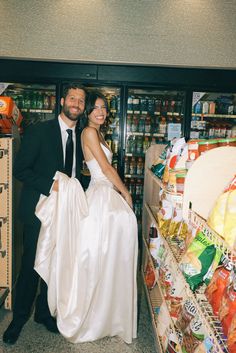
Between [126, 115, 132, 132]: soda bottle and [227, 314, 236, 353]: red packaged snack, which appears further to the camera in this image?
[126, 115, 132, 132]: soda bottle

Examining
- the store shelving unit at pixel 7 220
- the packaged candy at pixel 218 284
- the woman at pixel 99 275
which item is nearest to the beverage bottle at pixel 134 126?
the store shelving unit at pixel 7 220

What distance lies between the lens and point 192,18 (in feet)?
13.2

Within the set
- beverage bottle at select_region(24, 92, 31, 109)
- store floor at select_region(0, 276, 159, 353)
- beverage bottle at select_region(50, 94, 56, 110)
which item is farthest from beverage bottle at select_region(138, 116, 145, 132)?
store floor at select_region(0, 276, 159, 353)

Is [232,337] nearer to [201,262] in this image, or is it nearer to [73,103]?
[201,262]

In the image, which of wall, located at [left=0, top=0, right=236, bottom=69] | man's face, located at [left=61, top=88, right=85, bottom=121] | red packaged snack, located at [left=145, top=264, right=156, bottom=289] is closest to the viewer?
man's face, located at [left=61, top=88, right=85, bottom=121]

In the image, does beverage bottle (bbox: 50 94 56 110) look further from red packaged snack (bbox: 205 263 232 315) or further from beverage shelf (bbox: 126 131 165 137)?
red packaged snack (bbox: 205 263 232 315)

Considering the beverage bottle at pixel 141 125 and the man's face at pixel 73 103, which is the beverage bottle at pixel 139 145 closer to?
the beverage bottle at pixel 141 125

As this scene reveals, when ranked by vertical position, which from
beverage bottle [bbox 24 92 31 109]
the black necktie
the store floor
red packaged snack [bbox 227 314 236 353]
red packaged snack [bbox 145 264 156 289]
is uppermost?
beverage bottle [bbox 24 92 31 109]

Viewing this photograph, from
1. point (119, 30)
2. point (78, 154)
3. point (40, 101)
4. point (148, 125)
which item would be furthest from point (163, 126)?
point (78, 154)

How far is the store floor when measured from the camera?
7.00 feet

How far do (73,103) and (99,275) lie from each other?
1.25 m

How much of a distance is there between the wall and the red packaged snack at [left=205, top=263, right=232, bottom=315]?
11.4 ft

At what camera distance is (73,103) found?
2.28 m

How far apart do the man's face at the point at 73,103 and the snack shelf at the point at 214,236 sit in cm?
120
